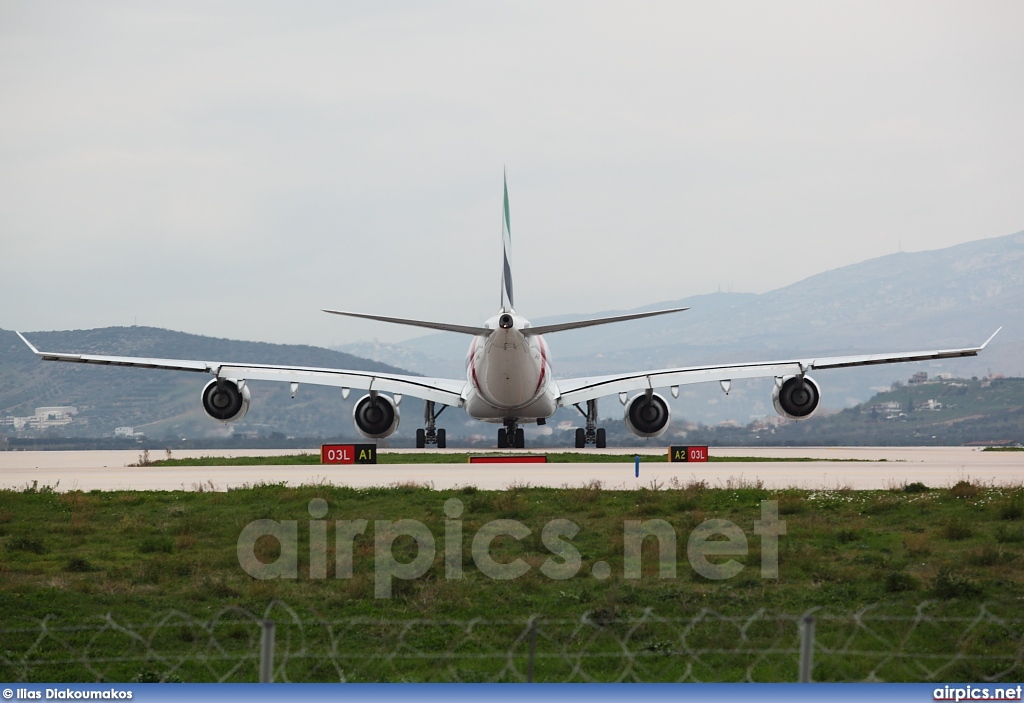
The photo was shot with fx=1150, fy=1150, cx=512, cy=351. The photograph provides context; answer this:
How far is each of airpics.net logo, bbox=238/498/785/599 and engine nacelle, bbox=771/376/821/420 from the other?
59.1ft

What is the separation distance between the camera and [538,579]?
62.6 feet

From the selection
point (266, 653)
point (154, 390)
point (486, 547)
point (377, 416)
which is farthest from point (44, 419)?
point (266, 653)

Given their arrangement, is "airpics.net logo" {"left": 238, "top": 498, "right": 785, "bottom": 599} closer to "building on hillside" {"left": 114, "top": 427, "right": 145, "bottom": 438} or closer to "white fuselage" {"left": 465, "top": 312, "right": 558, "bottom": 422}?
"white fuselage" {"left": 465, "top": 312, "right": 558, "bottom": 422}

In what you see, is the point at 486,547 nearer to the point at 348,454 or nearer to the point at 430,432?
the point at 348,454

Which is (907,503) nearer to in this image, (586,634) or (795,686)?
(586,634)

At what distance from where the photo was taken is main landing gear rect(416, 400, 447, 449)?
161ft

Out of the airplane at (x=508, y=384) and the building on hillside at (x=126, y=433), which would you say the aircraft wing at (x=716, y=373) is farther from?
the building on hillside at (x=126, y=433)

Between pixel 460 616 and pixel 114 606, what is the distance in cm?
530

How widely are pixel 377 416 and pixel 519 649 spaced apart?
30980 mm

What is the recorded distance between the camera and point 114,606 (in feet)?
57.5

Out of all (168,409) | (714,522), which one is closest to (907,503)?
(714,522)

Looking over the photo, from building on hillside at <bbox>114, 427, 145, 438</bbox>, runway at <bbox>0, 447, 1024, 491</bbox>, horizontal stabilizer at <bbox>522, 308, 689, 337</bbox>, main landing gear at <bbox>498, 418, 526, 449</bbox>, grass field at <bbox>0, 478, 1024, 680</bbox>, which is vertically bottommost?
grass field at <bbox>0, 478, 1024, 680</bbox>

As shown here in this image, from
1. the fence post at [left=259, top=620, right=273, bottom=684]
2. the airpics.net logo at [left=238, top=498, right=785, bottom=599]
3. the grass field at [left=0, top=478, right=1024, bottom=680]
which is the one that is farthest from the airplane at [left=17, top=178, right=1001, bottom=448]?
the fence post at [left=259, top=620, right=273, bottom=684]

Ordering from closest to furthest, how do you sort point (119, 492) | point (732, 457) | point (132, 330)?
point (119, 492) < point (732, 457) < point (132, 330)
